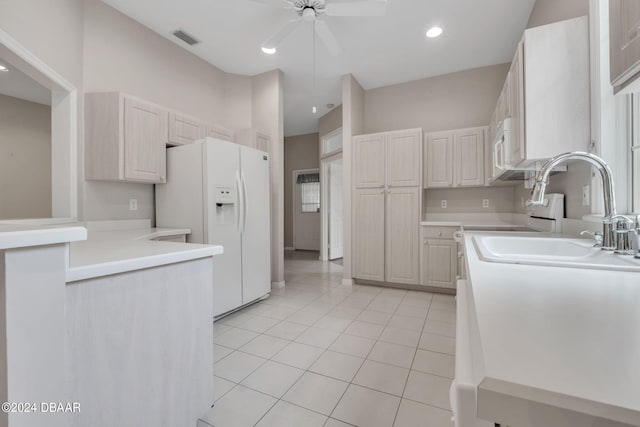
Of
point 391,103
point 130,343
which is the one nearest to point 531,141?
point 130,343

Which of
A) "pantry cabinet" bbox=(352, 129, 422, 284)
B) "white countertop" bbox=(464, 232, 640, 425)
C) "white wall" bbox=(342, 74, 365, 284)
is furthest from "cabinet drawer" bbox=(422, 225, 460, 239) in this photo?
"white countertop" bbox=(464, 232, 640, 425)

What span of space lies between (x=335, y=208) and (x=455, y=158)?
9.89 feet

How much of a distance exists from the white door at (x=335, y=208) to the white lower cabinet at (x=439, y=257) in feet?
8.85

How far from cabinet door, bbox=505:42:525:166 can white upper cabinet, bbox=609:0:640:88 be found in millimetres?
1004

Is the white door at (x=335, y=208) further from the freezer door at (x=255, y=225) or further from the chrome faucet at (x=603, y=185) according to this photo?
the chrome faucet at (x=603, y=185)

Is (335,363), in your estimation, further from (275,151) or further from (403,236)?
(275,151)

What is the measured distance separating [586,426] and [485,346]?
12cm

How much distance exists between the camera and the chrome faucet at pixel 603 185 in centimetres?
105

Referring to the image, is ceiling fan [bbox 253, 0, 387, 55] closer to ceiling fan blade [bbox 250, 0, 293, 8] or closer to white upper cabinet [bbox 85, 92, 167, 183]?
ceiling fan blade [bbox 250, 0, 293, 8]

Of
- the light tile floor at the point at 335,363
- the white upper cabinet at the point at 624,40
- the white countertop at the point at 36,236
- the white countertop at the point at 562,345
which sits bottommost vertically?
the light tile floor at the point at 335,363

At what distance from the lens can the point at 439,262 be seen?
3543mm

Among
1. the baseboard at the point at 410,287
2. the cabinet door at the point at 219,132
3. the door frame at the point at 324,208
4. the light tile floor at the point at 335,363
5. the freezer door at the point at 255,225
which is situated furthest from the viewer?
the door frame at the point at 324,208

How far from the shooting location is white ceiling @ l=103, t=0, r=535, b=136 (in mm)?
2711

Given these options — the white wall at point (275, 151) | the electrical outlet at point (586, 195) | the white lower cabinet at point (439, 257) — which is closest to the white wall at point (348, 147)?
the white wall at point (275, 151)
